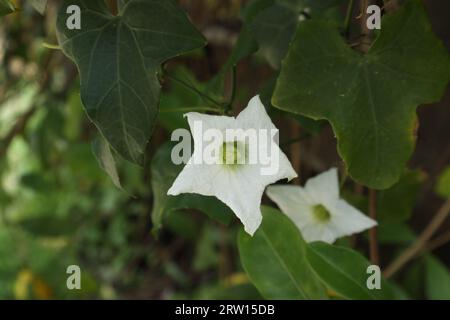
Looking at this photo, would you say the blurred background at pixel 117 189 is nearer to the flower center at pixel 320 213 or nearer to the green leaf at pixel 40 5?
the flower center at pixel 320 213

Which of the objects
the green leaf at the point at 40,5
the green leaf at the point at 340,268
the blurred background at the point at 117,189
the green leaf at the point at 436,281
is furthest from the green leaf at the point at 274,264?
the green leaf at the point at 436,281

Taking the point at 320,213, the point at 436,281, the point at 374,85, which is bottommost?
the point at 436,281

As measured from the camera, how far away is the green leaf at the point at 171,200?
0.64 meters

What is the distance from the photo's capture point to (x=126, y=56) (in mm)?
571

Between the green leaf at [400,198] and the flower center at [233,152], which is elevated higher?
the flower center at [233,152]

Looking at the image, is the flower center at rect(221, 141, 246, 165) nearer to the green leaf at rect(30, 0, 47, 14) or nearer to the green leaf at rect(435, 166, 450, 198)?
the green leaf at rect(30, 0, 47, 14)

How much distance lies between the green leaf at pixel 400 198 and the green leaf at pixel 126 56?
1.21 ft

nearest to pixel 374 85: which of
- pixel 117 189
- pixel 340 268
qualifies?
pixel 340 268

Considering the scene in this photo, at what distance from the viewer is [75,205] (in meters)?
2.24

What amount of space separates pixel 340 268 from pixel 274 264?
0.25 ft

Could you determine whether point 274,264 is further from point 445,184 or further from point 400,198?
point 445,184

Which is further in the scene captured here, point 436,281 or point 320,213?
point 436,281

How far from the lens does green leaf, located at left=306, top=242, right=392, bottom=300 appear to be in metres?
0.68
